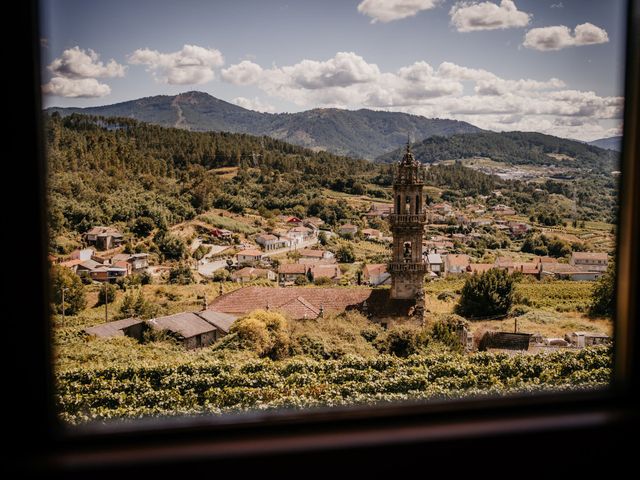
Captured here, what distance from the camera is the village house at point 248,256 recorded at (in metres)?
17.1

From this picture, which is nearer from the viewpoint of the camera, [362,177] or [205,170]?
[205,170]

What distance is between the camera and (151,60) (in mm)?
8625

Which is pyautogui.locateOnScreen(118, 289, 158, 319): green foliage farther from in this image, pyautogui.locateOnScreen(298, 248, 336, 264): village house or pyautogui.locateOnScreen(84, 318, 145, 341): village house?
pyautogui.locateOnScreen(298, 248, 336, 264): village house

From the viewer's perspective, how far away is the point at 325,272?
16469mm

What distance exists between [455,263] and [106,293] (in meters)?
11.0

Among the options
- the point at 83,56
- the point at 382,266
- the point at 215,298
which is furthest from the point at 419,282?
the point at 83,56

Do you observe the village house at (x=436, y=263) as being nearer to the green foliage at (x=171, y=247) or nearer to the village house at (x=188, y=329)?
the green foliage at (x=171, y=247)

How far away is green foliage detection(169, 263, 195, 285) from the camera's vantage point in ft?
51.5

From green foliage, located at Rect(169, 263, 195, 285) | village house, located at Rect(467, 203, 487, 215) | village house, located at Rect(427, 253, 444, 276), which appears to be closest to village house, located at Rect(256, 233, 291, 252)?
green foliage, located at Rect(169, 263, 195, 285)

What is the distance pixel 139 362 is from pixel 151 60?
4863 mm

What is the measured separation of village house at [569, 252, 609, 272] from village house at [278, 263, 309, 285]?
A: 886 centimetres

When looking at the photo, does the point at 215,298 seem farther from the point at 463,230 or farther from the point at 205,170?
the point at 463,230

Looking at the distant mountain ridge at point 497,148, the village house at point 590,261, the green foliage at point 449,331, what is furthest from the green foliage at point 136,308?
the distant mountain ridge at point 497,148

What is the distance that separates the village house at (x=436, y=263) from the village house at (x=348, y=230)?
3.03 meters
